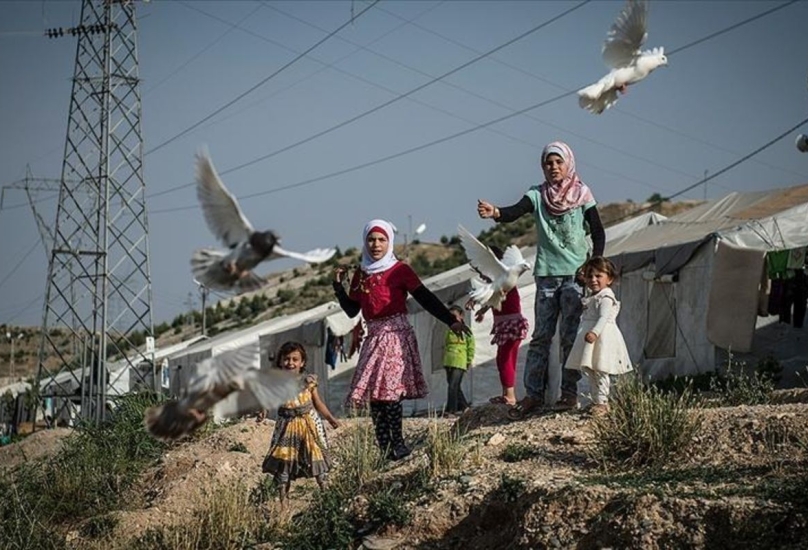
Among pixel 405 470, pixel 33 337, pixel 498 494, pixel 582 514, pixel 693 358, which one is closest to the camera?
pixel 582 514

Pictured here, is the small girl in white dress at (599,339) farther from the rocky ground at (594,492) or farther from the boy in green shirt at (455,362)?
the boy in green shirt at (455,362)

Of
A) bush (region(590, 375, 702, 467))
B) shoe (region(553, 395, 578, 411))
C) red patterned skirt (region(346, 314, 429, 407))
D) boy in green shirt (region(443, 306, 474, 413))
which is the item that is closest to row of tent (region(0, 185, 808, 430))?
boy in green shirt (region(443, 306, 474, 413))

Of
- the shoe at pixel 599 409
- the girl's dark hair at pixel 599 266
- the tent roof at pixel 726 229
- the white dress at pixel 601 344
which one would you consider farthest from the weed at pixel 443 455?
the tent roof at pixel 726 229

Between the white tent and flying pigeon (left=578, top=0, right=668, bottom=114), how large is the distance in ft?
18.3

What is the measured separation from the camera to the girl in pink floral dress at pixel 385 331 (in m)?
8.50

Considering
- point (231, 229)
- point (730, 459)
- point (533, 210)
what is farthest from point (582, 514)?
point (533, 210)

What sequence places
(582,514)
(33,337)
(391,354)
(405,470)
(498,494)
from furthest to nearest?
(33,337) < (391,354) < (405,470) < (498,494) < (582,514)

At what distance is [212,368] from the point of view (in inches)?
248

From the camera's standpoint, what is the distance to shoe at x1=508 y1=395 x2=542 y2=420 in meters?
9.03

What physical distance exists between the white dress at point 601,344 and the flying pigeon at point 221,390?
2.54 meters

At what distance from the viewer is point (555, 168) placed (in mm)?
8688

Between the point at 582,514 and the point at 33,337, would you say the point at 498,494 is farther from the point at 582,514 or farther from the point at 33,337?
the point at 33,337

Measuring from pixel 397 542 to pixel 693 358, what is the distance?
842cm

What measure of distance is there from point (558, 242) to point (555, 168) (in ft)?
1.80
